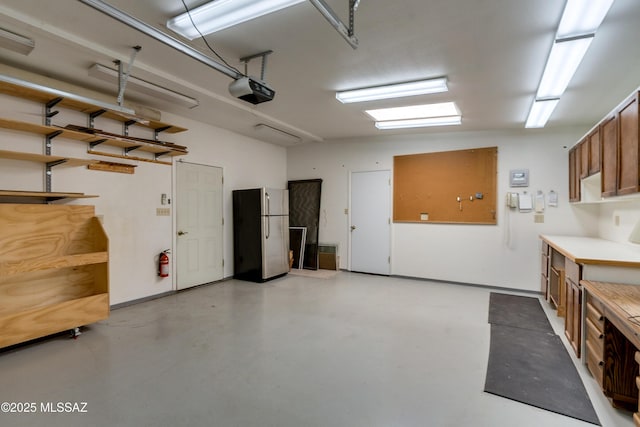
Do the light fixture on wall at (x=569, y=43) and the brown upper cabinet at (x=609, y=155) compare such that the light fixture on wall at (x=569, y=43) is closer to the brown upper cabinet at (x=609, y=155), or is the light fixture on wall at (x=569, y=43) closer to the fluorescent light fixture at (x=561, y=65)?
the fluorescent light fixture at (x=561, y=65)

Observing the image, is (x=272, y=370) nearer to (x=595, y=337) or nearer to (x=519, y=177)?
(x=595, y=337)

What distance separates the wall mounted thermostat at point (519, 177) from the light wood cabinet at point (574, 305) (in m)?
2.28

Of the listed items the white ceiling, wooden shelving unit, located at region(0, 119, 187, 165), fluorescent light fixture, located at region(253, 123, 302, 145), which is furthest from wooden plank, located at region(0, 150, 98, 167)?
fluorescent light fixture, located at region(253, 123, 302, 145)

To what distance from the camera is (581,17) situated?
1.99 meters

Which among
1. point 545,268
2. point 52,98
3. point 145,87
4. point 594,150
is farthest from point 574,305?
point 52,98

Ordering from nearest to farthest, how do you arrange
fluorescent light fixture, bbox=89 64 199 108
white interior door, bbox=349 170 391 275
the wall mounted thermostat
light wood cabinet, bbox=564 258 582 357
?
light wood cabinet, bbox=564 258 582 357
fluorescent light fixture, bbox=89 64 199 108
the wall mounted thermostat
white interior door, bbox=349 170 391 275

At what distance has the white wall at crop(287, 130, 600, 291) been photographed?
470 cm

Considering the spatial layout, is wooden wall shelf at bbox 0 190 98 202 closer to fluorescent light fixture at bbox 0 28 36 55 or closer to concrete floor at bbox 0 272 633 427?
fluorescent light fixture at bbox 0 28 36 55

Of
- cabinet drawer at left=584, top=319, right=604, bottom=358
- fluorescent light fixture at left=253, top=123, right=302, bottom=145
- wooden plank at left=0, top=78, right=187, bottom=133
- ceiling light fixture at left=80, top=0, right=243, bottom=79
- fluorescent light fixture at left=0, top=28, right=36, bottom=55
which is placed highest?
fluorescent light fixture at left=253, top=123, right=302, bottom=145

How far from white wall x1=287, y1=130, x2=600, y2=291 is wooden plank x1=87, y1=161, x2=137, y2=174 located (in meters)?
3.73

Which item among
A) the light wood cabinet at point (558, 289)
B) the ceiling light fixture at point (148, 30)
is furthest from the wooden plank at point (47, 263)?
the light wood cabinet at point (558, 289)

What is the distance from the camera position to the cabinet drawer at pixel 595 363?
210 cm

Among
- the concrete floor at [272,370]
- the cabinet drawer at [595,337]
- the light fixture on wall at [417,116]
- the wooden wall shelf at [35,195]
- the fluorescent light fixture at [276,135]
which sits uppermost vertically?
the fluorescent light fixture at [276,135]

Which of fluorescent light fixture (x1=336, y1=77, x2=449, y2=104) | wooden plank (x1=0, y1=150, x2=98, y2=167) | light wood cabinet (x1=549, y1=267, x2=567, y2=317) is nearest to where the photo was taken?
wooden plank (x1=0, y1=150, x2=98, y2=167)
